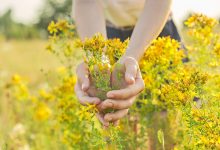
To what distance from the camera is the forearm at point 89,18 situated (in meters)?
2.63

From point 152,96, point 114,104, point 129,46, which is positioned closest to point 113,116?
point 114,104

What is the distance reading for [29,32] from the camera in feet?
100

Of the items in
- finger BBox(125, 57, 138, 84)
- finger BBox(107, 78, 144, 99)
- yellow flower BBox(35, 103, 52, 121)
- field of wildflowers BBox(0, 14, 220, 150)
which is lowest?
yellow flower BBox(35, 103, 52, 121)

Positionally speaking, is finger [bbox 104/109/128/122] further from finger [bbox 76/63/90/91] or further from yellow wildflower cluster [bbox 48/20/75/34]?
yellow wildflower cluster [bbox 48/20/75/34]

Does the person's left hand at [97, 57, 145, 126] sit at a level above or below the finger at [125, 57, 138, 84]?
below

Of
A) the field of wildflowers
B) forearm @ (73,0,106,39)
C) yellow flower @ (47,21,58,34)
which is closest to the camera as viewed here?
the field of wildflowers

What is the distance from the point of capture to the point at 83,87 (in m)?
2.26

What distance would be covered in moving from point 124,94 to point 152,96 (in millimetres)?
794

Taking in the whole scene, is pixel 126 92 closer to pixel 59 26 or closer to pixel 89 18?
pixel 89 18

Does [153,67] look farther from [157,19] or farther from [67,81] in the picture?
[67,81]

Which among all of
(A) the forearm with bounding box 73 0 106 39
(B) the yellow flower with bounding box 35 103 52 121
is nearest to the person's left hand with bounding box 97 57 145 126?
(A) the forearm with bounding box 73 0 106 39

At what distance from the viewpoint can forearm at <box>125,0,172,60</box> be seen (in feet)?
7.91

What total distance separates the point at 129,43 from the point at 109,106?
36cm

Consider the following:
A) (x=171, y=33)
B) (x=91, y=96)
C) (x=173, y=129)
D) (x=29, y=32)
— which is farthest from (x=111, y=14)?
(x=29, y=32)
